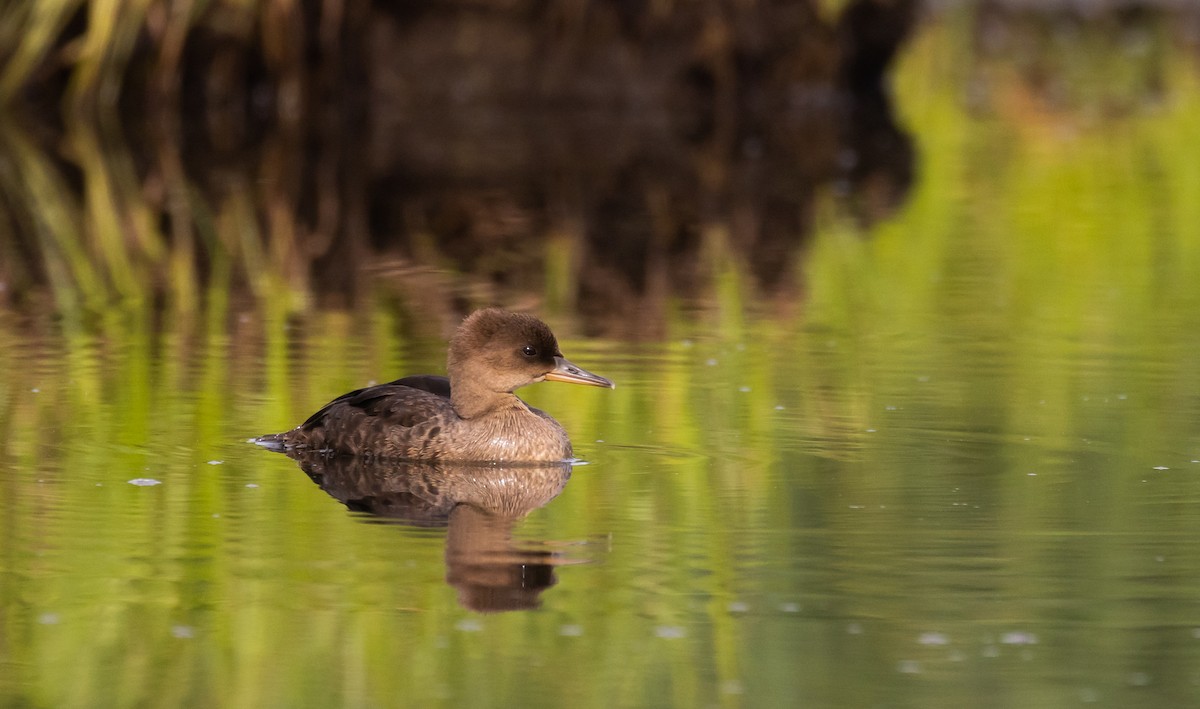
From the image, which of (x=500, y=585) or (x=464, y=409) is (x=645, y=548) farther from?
(x=464, y=409)

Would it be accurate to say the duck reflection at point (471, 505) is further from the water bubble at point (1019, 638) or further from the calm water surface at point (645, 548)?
the water bubble at point (1019, 638)

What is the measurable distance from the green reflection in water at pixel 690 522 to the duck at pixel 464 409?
301 millimetres

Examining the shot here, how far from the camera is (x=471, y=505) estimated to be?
762 cm

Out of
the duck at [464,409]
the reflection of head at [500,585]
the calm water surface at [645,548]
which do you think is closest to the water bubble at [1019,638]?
the calm water surface at [645,548]

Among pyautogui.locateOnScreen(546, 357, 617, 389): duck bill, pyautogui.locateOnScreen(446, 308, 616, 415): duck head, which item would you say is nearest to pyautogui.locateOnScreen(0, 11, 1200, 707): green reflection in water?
pyautogui.locateOnScreen(546, 357, 617, 389): duck bill

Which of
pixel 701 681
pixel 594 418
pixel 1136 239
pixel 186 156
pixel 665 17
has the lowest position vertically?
pixel 701 681

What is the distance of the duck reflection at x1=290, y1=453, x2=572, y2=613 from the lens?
6.46m

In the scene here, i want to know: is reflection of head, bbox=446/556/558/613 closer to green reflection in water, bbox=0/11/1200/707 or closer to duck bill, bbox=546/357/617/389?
green reflection in water, bbox=0/11/1200/707

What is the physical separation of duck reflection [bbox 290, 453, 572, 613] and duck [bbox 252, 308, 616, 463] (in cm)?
6

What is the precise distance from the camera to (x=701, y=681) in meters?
5.64

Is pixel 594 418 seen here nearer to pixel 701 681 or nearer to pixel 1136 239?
pixel 701 681

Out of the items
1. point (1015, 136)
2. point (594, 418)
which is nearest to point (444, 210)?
point (594, 418)

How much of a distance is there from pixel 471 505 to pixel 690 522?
0.82 metres

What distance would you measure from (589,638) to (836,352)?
468cm
